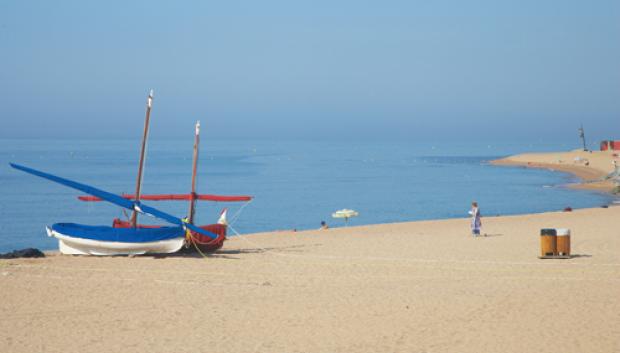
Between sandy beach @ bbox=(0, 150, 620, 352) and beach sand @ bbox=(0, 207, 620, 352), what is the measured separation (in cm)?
3

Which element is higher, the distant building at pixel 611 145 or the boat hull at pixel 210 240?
the distant building at pixel 611 145

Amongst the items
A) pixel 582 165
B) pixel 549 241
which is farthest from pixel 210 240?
pixel 582 165

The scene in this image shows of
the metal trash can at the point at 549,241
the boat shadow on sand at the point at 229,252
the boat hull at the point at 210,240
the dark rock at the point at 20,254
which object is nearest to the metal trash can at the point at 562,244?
the metal trash can at the point at 549,241

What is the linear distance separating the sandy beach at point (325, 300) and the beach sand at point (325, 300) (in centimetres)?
3

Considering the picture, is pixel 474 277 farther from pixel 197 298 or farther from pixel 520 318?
pixel 197 298

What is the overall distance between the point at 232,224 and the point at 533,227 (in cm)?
1892

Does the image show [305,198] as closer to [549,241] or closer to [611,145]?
[549,241]

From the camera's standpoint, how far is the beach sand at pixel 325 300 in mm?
13656

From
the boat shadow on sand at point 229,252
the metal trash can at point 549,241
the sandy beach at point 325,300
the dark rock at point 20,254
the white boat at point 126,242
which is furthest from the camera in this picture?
the boat shadow on sand at point 229,252

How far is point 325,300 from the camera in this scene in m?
17.3

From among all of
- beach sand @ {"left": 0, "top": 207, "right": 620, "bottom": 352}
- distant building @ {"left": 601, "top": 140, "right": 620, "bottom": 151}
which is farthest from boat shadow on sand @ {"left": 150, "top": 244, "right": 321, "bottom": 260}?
distant building @ {"left": 601, "top": 140, "right": 620, "bottom": 151}

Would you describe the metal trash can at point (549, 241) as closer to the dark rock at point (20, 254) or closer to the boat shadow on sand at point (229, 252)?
the boat shadow on sand at point (229, 252)

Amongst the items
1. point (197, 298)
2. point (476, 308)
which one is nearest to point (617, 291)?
point (476, 308)

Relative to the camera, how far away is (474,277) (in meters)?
19.9
